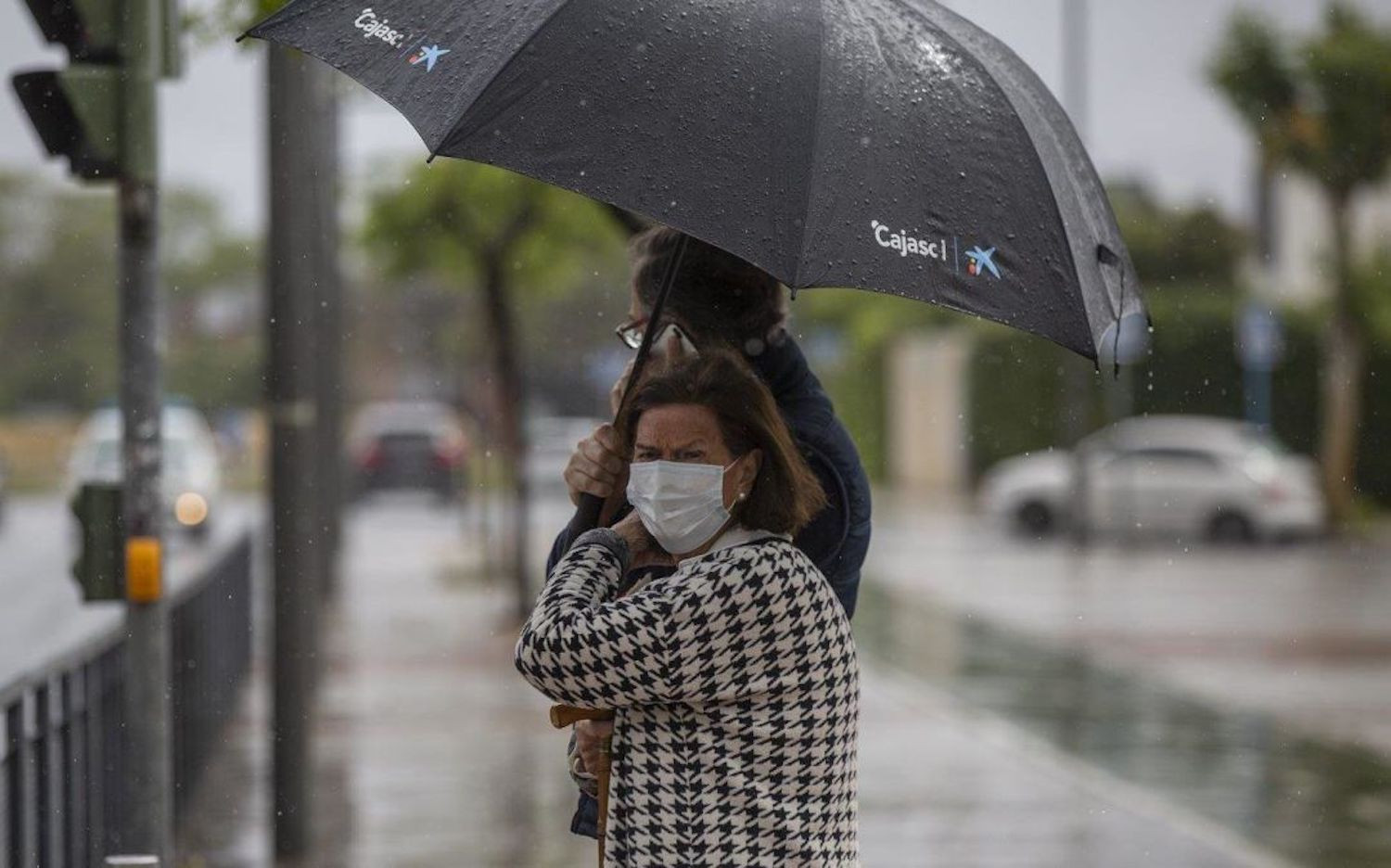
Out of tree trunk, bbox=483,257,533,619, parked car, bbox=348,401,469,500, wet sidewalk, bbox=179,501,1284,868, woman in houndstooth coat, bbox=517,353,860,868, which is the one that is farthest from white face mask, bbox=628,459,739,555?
parked car, bbox=348,401,469,500

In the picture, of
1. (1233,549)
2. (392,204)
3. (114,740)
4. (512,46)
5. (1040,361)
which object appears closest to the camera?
(512,46)

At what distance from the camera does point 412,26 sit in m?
3.27

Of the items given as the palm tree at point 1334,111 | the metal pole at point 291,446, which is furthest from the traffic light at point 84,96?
the palm tree at point 1334,111

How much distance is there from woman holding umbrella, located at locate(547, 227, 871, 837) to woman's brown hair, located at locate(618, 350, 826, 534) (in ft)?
0.59

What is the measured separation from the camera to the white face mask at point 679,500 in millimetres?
2951

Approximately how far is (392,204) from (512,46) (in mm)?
14414

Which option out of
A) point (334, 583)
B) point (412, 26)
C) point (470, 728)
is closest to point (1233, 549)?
point (334, 583)

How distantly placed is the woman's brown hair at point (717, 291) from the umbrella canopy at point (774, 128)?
1.12 ft

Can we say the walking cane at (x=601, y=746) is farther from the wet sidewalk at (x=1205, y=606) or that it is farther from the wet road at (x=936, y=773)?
the wet sidewalk at (x=1205, y=606)

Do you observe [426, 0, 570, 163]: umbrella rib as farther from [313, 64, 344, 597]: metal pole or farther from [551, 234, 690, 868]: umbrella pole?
[313, 64, 344, 597]: metal pole

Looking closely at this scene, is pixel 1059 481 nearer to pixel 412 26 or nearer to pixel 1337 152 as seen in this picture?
pixel 1337 152

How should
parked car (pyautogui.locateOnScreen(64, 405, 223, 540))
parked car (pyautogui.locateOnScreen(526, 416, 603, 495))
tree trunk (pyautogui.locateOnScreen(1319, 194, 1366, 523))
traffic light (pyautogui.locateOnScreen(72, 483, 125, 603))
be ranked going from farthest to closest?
parked car (pyautogui.locateOnScreen(526, 416, 603, 495)), tree trunk (pyautogui.locateOnScreen(1319, 194, 1366, 523)), parked car (pyautogui.locateOnScreen(64, 405, 223, 540)), traffic light (pyautogui.locateOnScreen(72, 483, 125, 603))

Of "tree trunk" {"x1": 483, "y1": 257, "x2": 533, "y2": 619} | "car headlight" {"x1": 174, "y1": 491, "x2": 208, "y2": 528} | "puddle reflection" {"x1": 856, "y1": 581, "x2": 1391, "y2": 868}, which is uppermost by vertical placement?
"tree trunk" {"x1": 483, "y1": 257, "x2": 533, "y2": 619}

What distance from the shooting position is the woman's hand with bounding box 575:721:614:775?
9.80 ft
